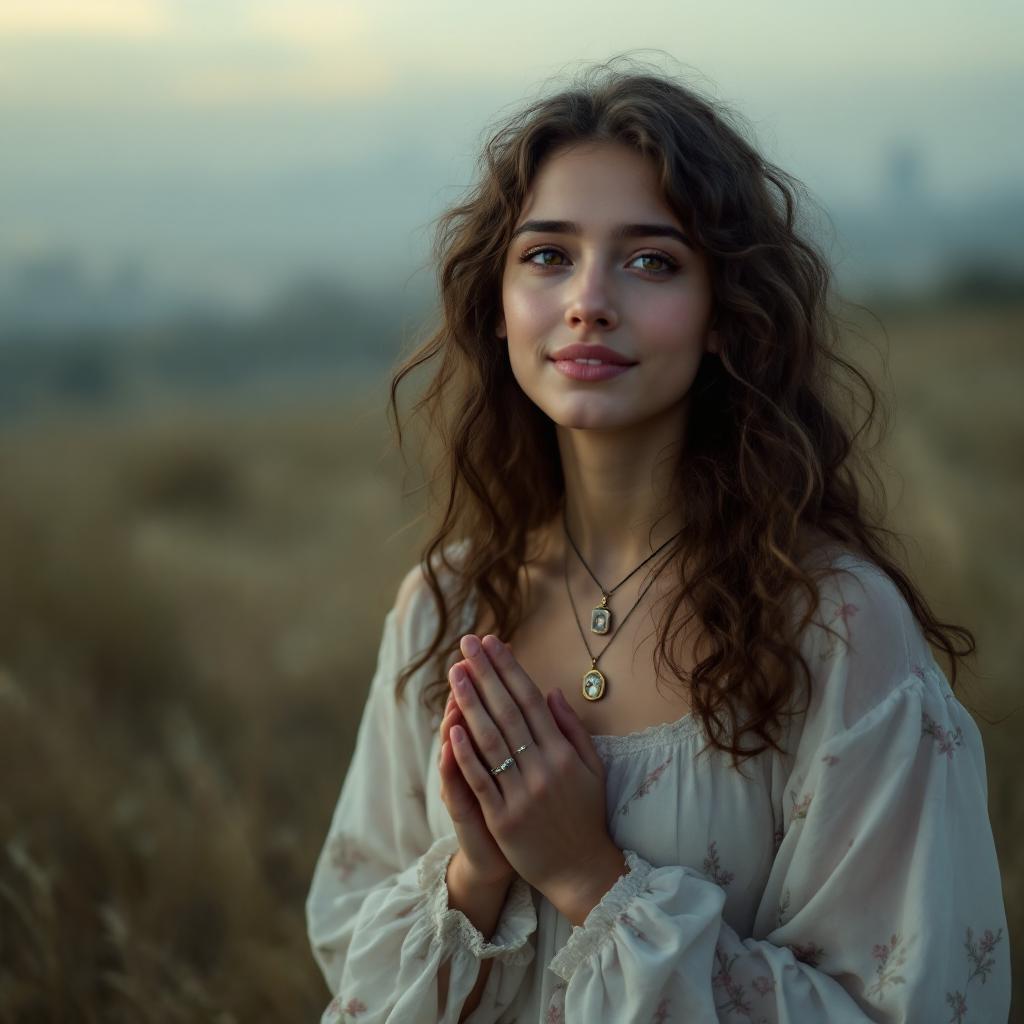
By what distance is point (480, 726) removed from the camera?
5.17 ft

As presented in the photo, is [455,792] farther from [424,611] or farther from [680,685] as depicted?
[424,611]

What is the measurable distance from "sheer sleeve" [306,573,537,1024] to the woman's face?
25.0 inches

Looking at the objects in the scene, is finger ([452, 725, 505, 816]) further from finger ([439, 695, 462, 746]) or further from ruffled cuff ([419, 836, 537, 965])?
ruffled cuff ([419, 836, 537, 965])

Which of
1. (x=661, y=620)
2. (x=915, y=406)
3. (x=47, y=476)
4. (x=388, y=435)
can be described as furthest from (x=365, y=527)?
(x=661, y=620)

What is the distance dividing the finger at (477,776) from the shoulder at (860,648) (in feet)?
1.59

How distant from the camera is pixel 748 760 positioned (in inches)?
61.5

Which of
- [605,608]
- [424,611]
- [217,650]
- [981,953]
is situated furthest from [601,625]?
[217,650]

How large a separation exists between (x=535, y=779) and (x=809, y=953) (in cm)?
46

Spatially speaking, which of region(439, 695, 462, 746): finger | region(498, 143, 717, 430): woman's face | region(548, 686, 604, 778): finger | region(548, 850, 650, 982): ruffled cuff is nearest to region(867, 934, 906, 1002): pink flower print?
region(548, 850, 650, 982): ruffled cuff

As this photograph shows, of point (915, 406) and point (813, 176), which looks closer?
point (813, 176)

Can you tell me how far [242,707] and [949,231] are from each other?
2930 millimetres

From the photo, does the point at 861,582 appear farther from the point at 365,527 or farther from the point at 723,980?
the point at 365,527

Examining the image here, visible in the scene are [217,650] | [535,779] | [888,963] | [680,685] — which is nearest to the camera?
[888,963]

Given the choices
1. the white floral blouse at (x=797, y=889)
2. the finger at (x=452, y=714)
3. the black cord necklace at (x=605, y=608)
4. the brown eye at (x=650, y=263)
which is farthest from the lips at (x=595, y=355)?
the finger at (x=452, y=714)
